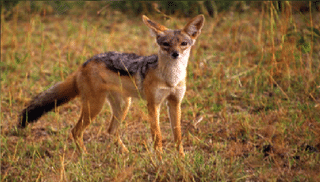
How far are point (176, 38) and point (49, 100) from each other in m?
1.57

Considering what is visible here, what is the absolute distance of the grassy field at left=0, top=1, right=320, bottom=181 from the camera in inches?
135

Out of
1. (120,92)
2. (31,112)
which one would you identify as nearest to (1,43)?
(31,112)

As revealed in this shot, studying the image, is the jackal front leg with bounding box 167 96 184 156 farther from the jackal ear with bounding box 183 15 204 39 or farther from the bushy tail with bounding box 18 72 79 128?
the bushy tail with bounding box 18 72 79 128

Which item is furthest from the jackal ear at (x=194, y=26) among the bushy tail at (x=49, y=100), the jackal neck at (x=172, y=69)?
the bushy tail at (x=49, y=100)

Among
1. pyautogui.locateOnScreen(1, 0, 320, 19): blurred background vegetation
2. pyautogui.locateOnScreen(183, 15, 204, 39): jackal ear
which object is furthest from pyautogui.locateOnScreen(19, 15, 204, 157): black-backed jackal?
pyautogui.locateOnScreen(1, 0, 320, 19): blurred background vegetation

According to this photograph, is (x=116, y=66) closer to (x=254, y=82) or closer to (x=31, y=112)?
(x=31, y=112)

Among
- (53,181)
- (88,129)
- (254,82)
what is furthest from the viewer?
(254,82)

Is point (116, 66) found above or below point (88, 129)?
above

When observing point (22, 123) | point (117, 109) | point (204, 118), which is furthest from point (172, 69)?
point (22, 123)

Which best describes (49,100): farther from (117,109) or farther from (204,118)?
(204,118)

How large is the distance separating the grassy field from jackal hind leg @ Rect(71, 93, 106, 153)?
0.12 meters

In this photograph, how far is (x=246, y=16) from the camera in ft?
24.7

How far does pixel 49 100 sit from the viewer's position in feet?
14.1

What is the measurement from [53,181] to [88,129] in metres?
1.43
